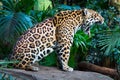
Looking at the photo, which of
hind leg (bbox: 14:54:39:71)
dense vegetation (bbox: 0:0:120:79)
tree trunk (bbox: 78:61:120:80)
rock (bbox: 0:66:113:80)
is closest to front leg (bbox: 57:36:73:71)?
rock (bbox: 0:66:113:80)

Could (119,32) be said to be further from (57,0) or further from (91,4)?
(57,0)

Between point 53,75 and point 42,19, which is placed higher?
point 42,19

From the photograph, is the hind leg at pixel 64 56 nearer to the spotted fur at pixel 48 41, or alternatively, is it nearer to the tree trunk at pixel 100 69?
the spotted fur at pixel 48 41

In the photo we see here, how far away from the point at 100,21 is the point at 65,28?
2.68 feet

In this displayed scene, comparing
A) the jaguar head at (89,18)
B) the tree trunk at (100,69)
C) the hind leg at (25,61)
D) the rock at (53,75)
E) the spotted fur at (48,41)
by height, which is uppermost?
the jaguar head at (89,18)

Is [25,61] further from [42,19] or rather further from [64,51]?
[42,19]

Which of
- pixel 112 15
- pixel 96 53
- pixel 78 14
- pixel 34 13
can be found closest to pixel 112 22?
pixel 112 15

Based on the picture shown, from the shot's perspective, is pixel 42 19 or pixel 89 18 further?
Result: pixel 42 19

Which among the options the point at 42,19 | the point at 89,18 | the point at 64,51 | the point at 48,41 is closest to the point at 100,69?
the point at 89,18

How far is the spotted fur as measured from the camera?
6598mm

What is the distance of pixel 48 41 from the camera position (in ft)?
22.1

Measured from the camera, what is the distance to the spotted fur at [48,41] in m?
6.60

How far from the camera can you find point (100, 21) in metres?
7.21

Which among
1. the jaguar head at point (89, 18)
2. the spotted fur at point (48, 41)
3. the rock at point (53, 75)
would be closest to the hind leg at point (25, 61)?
the spotted fur at point (48, 41)
